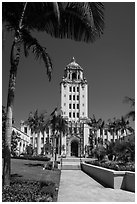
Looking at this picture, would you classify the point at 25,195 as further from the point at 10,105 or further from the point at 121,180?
the point at 121,180

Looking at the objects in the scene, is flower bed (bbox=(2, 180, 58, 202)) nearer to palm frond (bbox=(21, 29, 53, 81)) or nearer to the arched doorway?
palm frond (bbox=(21, 29, 53, 81))

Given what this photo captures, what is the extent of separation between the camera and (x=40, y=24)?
918cm

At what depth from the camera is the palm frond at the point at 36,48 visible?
9391 mm

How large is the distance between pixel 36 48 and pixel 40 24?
1.00 m

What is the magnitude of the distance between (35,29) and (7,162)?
17.2 feet

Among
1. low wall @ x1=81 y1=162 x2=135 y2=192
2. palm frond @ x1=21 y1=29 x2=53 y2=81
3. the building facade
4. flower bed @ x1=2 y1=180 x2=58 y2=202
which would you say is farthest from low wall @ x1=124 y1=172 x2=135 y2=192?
the building facade

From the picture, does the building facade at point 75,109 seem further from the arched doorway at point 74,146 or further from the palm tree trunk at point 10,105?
the palm tree trunk at point 10,105

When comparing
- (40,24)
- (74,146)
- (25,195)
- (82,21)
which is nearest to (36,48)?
(40,24)

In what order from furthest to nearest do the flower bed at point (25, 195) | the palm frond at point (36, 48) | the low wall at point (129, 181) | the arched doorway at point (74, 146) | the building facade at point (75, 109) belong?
the arched doorway at point (74, 146), the building facade at point (75, 109), the low wall at point (129, 181), the palm frond at point (36, 48), the flower bed at point (25, 195)

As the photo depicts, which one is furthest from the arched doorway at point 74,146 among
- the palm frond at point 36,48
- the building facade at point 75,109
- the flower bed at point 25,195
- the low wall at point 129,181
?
the flower bed at point 25,195

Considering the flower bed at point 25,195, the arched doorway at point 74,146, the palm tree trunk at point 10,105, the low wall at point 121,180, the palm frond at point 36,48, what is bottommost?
the arched doorway at point 74,146

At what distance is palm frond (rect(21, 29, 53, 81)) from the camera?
939 centimetres

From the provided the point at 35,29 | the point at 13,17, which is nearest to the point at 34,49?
the point at 35,29

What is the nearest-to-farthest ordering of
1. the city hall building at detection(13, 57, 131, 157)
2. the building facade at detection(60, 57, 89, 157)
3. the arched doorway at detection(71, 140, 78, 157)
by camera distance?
the city hall building at detection(13, 57, 131, 157), the building facade at detection(60, 57, 89, 157), the arched doorway at detection(71, 140, 78, 157)
